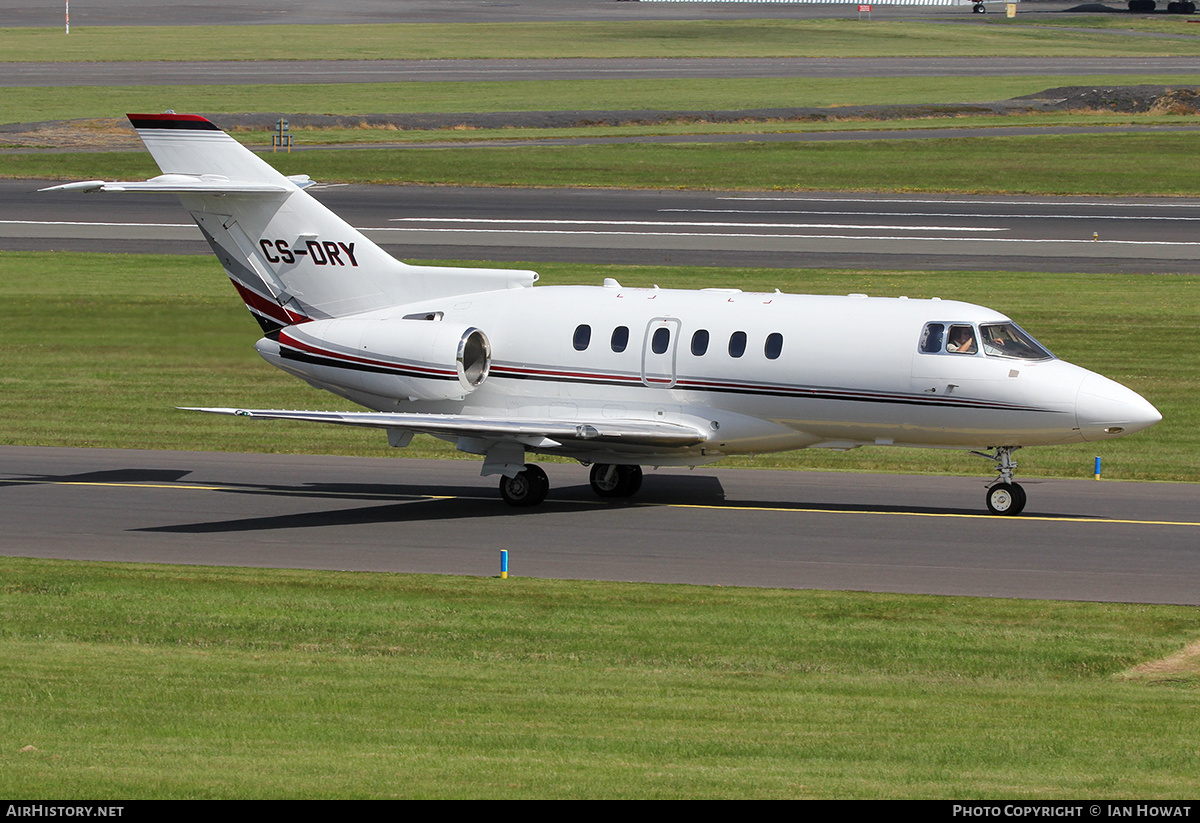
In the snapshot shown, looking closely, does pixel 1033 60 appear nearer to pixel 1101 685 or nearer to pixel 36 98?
pixel 36 98

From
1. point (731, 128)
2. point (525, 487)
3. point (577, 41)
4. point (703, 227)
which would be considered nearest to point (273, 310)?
point (525, 487)

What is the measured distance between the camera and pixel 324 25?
11988 cm

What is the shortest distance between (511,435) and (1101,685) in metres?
10.9

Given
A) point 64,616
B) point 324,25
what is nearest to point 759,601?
point 64,616

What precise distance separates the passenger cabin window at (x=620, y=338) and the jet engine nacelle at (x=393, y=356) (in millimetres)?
2104

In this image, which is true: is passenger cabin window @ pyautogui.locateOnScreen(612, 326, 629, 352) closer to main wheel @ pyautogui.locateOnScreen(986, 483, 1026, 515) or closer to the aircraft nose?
main wheel @ pyautogui.locateOnScreen(986, 483, 1026, 515)

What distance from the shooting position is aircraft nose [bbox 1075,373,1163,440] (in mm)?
21672

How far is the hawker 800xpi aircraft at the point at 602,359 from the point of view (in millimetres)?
22453

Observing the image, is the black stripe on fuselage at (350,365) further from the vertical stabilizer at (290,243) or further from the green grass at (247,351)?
the green grass at (247,351)

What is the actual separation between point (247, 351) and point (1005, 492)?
13.3 metres

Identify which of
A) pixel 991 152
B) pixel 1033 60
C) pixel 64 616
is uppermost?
pixel 1033 60

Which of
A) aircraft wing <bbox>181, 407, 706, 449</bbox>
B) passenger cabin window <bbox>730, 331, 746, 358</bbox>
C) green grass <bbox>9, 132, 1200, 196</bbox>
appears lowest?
aircraft wing <bbox>181, 407, 706, 449</bbox>

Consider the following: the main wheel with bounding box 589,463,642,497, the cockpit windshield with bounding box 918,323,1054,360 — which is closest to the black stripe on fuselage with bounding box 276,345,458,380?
the main wheel with bounding box 589,463,642,497

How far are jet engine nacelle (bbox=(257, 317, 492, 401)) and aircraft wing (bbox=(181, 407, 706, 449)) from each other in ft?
3.37
